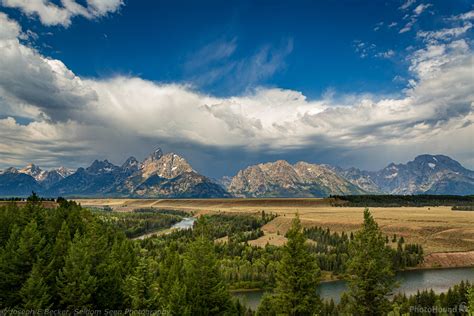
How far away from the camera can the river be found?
9444cm

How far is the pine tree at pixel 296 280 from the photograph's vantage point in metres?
39.1

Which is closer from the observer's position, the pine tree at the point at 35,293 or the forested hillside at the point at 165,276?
the forested hillside at the point at 165,276

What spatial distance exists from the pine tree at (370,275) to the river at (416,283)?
48.6 m

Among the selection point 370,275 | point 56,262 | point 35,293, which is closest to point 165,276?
point 56,262

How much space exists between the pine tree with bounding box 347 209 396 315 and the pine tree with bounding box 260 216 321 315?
5.72 m

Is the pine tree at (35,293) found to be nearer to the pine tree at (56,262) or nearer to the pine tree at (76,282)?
the pine tree at (76,282)

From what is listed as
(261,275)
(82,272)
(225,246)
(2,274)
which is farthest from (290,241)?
(225,246)

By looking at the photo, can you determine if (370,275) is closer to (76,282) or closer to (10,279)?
(76,282)

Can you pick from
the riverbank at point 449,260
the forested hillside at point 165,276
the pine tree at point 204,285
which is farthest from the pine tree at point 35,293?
the riverbank at point 449,260

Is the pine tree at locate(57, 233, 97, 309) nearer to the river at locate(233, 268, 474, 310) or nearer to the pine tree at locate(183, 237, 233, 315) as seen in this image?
the pine tree at locate(183, 237, 233, 315)

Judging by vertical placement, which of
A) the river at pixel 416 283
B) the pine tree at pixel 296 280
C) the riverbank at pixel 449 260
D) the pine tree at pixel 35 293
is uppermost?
the pine tree at pixel 296 280

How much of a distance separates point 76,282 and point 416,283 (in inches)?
3711

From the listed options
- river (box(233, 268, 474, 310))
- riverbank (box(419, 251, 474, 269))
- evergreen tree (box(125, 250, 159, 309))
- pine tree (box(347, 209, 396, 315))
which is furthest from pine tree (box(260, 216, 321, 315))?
riverbank (box(419, 251, 474, 269))

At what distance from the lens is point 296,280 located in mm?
39812
